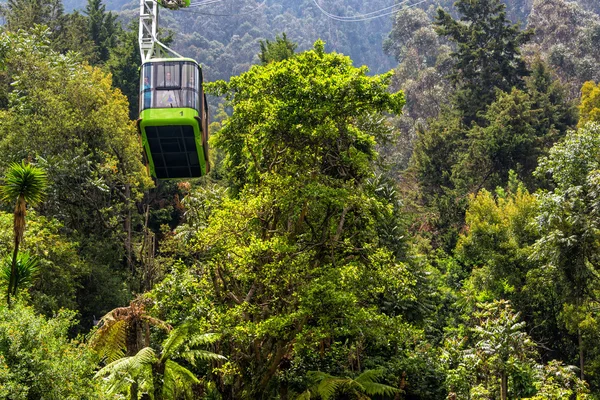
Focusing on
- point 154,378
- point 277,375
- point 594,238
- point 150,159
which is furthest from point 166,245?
point 594,238

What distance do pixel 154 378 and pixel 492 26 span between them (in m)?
45.1

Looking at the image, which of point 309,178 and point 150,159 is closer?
point 309,178

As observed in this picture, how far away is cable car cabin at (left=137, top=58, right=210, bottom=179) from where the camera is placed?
21.3 m

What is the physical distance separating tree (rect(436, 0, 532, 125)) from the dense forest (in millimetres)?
4805

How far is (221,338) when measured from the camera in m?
19.2

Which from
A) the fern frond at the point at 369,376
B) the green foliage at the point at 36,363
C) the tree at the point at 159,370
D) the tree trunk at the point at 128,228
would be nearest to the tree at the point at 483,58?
the tree trunk at the point at 128,228

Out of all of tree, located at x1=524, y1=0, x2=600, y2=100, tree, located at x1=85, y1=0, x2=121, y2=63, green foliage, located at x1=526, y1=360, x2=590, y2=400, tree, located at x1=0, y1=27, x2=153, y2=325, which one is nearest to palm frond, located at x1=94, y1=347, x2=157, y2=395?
green foliage, located at x1=526, y1=360, x2=590, y2=400

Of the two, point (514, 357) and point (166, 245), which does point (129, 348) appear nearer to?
point (514, 357)

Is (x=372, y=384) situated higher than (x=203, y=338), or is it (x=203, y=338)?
(x=203, y=338)

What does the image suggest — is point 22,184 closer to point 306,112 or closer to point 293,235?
point 306,112

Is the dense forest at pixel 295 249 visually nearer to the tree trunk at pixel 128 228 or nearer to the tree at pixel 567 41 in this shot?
the tree trunk at pixel 128 228

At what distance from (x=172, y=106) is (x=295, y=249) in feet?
20.0

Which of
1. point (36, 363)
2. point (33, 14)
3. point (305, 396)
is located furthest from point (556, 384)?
point (33, 14)

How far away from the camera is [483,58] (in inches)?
2099
